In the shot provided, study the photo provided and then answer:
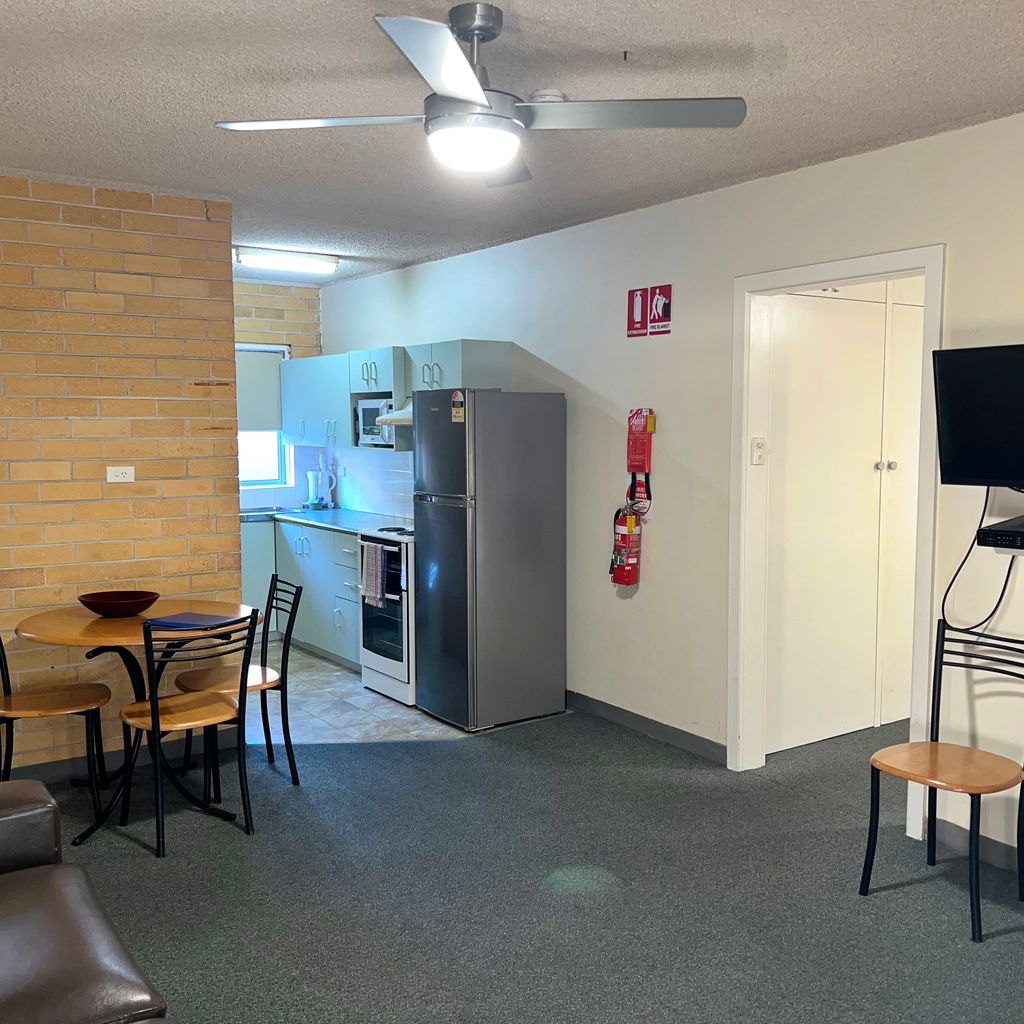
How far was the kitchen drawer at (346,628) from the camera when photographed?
5.85 meters

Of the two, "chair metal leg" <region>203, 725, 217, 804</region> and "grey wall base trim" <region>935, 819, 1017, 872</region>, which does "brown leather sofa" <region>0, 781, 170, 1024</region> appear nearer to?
"chair metal leg" <region>203, 725, 217, 804</region>

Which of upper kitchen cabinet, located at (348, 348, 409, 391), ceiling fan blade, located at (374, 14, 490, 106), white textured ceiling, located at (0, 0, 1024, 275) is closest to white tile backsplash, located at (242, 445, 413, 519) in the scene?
upper kitchen cabinet, located at (348, 348, 409, 391)

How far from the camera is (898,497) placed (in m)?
4.77

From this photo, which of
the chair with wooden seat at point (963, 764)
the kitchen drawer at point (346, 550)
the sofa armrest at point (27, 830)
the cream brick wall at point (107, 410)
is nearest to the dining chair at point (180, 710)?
the cream brick wall at point (107, 410)

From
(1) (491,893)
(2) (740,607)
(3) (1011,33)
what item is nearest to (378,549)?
(2) (740,607)

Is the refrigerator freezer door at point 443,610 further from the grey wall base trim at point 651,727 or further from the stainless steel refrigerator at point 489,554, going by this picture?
the grey wall base trim at point 651,727

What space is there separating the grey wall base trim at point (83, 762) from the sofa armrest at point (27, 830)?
5.67 ft

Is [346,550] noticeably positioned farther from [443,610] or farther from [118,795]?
[118,795]

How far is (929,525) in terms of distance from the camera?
3420 millimetres

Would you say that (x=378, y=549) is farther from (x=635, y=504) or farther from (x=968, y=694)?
(x=968, y=694)

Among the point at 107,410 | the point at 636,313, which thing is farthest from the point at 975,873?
the point at 107,410

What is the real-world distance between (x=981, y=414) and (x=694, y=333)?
1.54 m

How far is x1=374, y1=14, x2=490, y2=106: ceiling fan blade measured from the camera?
6.02 feet

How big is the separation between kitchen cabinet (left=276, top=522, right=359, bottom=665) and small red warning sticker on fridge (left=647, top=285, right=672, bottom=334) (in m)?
2.31
